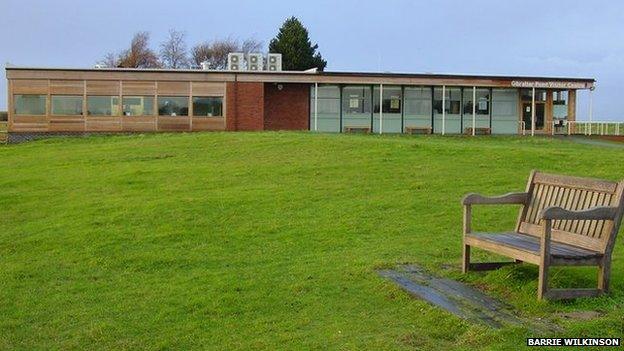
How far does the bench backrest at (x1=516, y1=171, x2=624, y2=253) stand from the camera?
702 cm

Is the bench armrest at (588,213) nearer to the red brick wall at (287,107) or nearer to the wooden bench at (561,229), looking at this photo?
the wooden bench at (561,229)

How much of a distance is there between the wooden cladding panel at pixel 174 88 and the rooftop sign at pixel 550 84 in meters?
18.3

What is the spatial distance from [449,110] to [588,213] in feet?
122

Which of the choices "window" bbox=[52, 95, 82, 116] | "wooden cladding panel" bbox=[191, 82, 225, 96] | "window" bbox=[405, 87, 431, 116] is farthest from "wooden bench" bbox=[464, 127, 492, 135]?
"window" bbox=[52, 95, 82, 116]

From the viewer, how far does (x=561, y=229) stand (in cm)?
773

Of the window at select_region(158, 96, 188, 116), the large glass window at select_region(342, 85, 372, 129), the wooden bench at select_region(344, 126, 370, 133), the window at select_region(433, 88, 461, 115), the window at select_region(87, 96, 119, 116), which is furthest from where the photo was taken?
the window at select_region(433, 88, 461, 115)

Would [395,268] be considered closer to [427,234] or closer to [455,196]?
[427,234]

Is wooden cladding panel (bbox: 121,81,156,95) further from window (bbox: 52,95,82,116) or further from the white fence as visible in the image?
the white fence

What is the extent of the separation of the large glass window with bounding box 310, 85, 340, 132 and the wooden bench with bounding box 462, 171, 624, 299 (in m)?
34.0

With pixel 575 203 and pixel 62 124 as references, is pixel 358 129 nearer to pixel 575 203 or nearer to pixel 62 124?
pixel 62 124

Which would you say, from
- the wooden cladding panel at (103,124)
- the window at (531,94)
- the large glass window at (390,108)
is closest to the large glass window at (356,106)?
the large glass window at (390,108)

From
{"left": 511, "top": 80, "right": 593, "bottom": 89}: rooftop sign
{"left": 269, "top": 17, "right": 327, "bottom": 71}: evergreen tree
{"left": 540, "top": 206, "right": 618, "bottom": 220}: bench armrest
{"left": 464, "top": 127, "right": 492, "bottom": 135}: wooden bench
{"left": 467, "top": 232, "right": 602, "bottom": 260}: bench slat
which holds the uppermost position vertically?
{"left": 269, "top": 17, "right": 327, "bottom": 71}: evergreen tree

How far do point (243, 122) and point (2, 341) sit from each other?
1334 inches

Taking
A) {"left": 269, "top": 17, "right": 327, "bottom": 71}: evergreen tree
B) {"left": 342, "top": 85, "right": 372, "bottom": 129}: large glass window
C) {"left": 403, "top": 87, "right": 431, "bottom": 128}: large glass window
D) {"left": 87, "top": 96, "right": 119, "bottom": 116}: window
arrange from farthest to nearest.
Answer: {"left": 269, "top": 17, "right": 327, "bottom": 71}: evergreen tree → {"left": 403, "top": 87, "right": 431, "bottom": 128}: large glass window → {"left": 342, "top": 85, "right": 372, "bottom": 129}: large glass window → {"left": 87, "top": 96, "right": 119, "bottom": 116}: window
